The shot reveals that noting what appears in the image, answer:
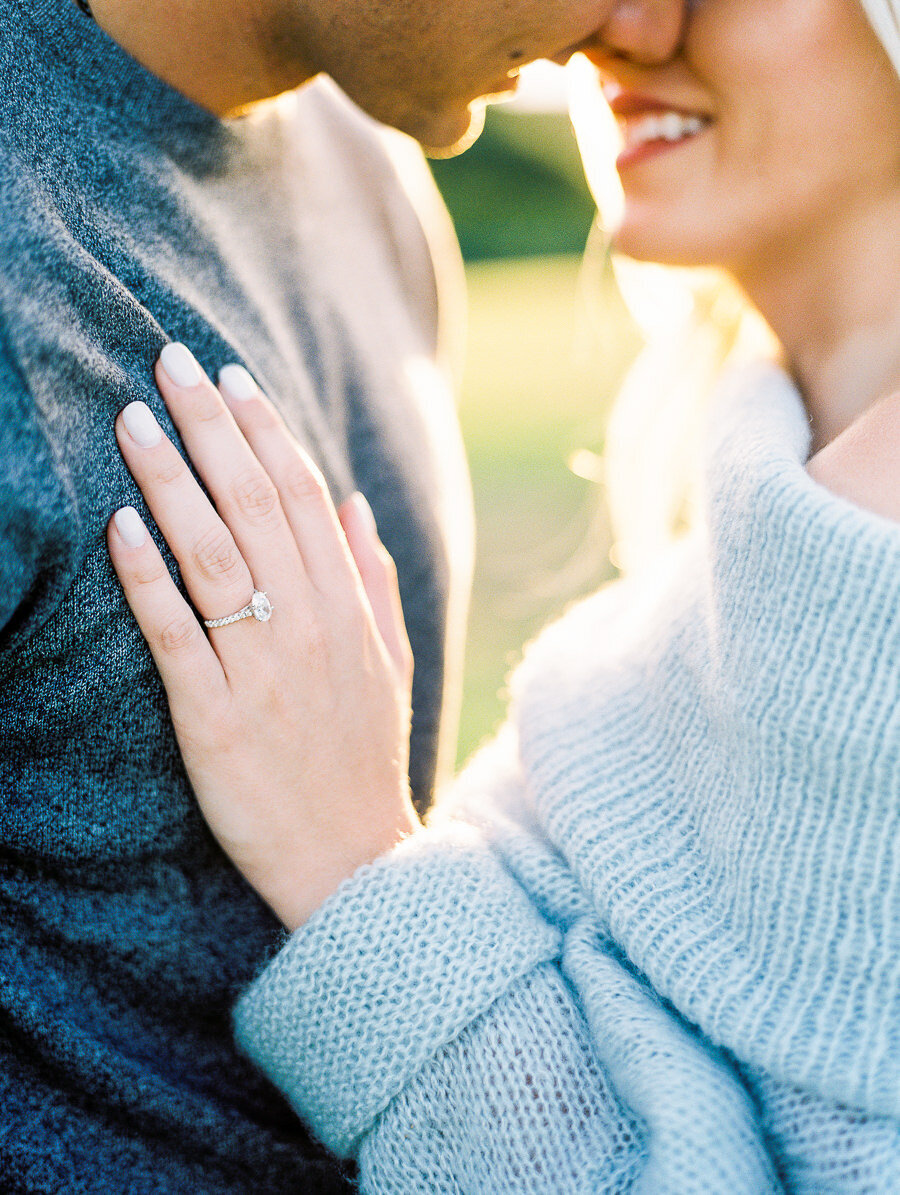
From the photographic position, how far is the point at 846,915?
0.81m

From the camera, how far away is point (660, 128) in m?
1.31

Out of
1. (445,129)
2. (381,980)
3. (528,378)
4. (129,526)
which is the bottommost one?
(528,378)

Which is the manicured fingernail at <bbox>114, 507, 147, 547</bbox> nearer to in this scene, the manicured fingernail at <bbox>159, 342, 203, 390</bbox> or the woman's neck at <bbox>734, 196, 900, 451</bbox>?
the manicured fingernail at <bbox>159, 342, 203, 390</bbox>

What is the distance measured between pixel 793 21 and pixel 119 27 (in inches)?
29.7

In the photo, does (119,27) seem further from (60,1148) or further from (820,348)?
(60,1148)

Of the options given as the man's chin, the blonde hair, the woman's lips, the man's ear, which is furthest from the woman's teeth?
the man's ear

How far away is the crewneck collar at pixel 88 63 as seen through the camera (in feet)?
2.90

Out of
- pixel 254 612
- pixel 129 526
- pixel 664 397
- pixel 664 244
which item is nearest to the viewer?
pixel 129 526

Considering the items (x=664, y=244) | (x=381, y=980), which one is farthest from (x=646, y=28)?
(x=381, y=980)

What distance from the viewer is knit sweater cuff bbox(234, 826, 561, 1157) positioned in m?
0.91

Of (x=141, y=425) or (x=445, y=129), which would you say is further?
(x=445, y=129)

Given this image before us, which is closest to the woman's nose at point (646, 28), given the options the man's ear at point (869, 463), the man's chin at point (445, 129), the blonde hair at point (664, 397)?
the man's chin at point (445, 129)

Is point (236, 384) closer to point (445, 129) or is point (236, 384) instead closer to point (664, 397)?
point (445, 129)

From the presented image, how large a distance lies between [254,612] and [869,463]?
620mm
